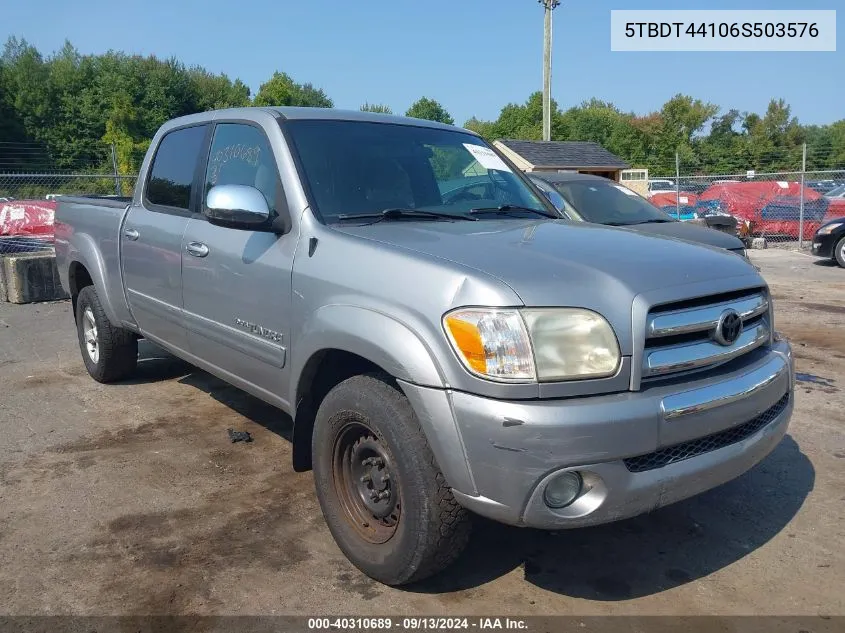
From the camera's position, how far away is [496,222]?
3.49 metres

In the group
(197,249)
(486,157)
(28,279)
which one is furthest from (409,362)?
(28,279)

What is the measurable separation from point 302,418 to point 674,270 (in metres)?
1.71

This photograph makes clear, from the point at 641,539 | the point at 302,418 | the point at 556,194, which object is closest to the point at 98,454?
the point at 302,418

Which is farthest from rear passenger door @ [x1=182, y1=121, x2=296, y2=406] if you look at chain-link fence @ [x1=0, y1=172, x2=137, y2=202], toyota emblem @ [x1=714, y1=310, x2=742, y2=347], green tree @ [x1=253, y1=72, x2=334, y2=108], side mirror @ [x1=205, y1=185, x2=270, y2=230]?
green tree @ [x1=253, y1=72, x2=334, y2=108]

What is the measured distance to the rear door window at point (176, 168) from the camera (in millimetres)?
4352

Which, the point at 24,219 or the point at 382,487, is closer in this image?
the point at 382,487

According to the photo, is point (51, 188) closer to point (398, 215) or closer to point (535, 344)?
point (398, 215)

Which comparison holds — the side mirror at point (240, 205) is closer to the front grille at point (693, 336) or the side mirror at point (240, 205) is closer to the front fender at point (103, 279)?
the front grille at point (693, 336)

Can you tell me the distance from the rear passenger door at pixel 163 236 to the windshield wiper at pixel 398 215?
128 centimetres

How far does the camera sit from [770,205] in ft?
58.2

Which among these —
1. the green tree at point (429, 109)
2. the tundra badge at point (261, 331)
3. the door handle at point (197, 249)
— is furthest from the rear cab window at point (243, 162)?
the green tree at point (429, 109)

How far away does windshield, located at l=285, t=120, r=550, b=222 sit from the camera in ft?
11.3

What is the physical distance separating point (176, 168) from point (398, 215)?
1911 mm

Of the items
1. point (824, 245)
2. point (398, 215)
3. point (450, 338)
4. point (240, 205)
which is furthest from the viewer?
point (824, 245)
